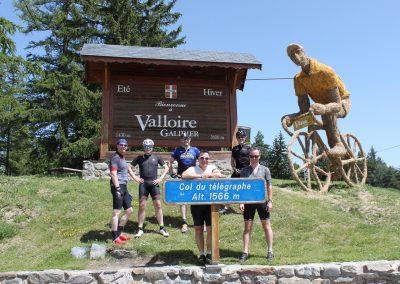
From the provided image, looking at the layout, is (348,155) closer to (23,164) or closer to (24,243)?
(24,243)

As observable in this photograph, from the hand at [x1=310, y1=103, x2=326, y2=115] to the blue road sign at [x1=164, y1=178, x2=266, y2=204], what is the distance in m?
6.18

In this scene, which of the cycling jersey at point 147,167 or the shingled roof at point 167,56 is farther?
the shingled roof at point 167,56

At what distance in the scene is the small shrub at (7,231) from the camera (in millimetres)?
8266

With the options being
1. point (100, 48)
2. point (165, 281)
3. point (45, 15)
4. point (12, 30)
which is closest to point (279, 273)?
point (165, 281)

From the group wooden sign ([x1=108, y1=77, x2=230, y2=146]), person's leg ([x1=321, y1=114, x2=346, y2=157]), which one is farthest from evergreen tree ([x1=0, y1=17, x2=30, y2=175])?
person's leg ([x1=321, y1=114, x2=346, y2=157])

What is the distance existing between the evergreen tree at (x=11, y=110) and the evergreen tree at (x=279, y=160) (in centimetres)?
1566

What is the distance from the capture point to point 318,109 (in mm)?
12086

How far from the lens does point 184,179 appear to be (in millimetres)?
6273

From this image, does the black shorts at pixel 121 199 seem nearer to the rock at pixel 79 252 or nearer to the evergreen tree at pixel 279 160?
the rock at pixel 79 252

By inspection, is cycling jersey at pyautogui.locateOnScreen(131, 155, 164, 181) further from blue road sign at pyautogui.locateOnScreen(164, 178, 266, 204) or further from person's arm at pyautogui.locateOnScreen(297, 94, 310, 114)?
person's arm at pyautogui.locateOnScreen(297, 94, 310, 114)

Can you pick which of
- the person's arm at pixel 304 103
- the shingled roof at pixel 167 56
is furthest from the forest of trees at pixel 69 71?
the person's arm at pixel 304 103

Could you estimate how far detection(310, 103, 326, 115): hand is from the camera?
12.0m

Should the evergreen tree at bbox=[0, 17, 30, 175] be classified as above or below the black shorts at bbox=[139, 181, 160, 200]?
above

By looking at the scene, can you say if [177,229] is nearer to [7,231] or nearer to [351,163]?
[7,231]
